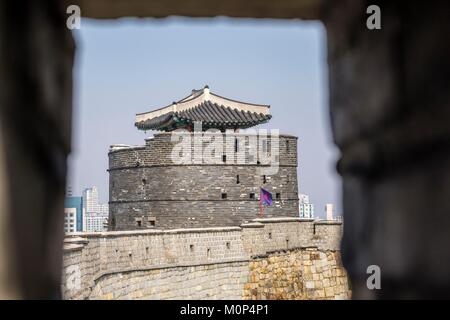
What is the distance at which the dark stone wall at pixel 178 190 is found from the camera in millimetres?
19109

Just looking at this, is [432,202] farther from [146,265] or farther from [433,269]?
[146,265]

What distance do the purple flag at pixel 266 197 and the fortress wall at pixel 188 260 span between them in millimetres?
1720

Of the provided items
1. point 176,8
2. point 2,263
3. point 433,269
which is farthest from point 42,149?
point 433,269

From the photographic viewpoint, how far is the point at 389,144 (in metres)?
1.30

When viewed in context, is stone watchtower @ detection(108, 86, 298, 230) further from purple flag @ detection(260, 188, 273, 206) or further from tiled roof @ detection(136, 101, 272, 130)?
tiled roof @ detection(136, 101, 272, 130)

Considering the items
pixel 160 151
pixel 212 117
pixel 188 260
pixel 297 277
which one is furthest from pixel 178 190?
pixel 188 260

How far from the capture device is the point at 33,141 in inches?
48.2

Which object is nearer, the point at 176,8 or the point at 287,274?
the point at 176,8

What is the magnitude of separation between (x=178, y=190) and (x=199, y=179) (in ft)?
2.13

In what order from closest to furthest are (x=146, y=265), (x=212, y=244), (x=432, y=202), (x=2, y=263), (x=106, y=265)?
(x=2, y=263) → (x=432, y=202) → (x=106, y=265) → (x=146, y=265) → (x=212, y=244)

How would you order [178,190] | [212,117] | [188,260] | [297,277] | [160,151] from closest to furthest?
[188,260]
[297,277]
[178,190]
[160,151]
[212,117]

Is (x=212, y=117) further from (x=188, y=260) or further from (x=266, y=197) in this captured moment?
(x=188, y=260)

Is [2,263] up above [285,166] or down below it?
below

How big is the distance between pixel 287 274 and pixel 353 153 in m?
15.4
